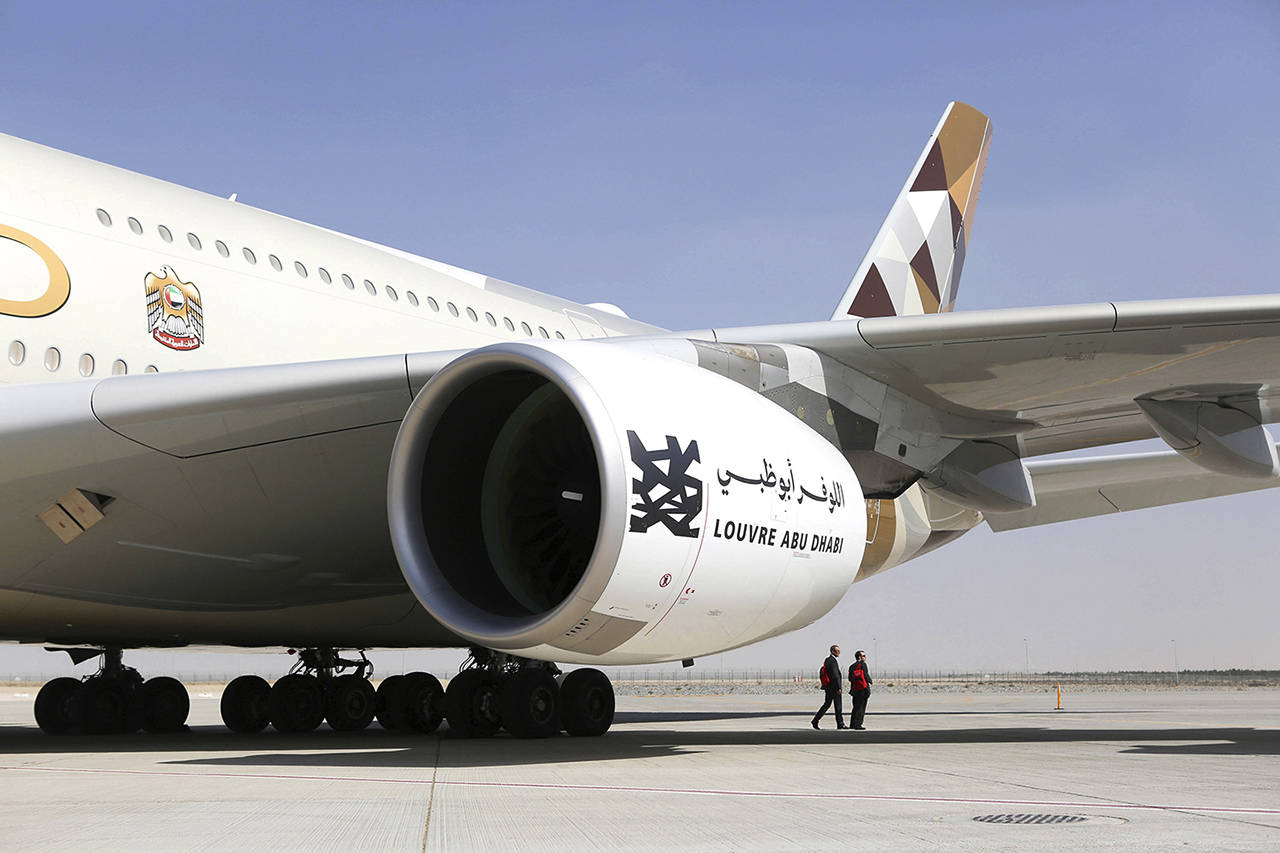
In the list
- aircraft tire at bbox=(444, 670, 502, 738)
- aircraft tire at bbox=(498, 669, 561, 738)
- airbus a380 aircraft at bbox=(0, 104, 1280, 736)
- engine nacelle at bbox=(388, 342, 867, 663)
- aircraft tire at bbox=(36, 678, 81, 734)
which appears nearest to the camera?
engine nacelle at bbox=(388, 342, 867, 663)

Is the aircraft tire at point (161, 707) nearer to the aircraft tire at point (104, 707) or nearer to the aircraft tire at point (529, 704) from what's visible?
the aircraft tire at point (104, 707)

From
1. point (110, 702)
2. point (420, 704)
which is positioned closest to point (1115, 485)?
point (420, 704)

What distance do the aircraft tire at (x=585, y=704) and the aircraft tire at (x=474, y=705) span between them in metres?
0.61

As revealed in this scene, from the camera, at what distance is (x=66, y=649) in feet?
42.5

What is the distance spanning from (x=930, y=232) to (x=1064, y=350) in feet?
20.5

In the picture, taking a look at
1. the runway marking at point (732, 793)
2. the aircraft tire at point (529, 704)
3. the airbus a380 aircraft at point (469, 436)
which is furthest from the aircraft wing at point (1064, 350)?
the aircraft tire at point (529, 704)

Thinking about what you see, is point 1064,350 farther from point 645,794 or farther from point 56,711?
point 56,711

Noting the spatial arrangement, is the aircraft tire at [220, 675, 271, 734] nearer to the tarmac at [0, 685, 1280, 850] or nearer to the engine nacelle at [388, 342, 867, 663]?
the tarmac at [0, 685, 1280, 850]

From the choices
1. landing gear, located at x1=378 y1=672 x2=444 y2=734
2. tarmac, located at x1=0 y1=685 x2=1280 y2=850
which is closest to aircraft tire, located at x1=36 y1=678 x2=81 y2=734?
tarmac, located at x1=0 y1=685 x2=1280 y2=850

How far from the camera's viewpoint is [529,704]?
983cm

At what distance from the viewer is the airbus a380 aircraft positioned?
22.3 feet

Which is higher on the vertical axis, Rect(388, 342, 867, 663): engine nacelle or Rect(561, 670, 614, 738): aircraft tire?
Rect(388, 342, 867, 663): engine nacelle

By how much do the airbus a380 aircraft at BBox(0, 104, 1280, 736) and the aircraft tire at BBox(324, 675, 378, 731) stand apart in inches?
84.5

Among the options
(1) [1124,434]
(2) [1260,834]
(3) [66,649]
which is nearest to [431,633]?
(3) [66,649]
